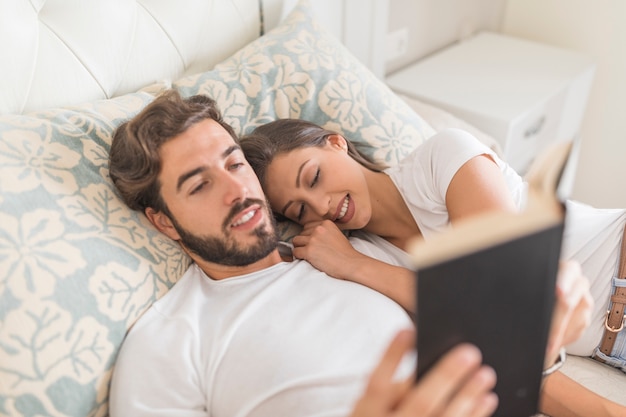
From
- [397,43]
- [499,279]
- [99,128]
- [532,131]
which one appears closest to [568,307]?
[499,279]

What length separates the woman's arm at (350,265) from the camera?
104 centimetres

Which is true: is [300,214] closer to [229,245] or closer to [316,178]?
[316,178]

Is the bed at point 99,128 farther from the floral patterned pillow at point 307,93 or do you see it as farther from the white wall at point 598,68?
the white wall at point 598,68

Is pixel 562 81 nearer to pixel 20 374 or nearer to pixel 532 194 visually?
pixel 532 194

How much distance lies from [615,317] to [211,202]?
0.83 meters

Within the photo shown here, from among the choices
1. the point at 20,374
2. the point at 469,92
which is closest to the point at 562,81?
the point at 469,92

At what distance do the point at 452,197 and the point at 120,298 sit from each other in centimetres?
63

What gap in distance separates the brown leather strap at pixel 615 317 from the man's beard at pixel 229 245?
0.70m

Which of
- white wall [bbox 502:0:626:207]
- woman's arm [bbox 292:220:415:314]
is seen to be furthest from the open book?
white wall [bbox 502:0:626:207]

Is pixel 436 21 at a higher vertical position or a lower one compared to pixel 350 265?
higher

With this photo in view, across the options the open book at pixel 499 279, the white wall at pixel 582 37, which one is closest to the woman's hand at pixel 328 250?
the open book at pixel 499 279

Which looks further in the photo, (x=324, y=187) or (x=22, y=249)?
(x=324, y=187)

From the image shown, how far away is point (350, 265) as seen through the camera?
108 centimetres

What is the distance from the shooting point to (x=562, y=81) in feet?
6.75
